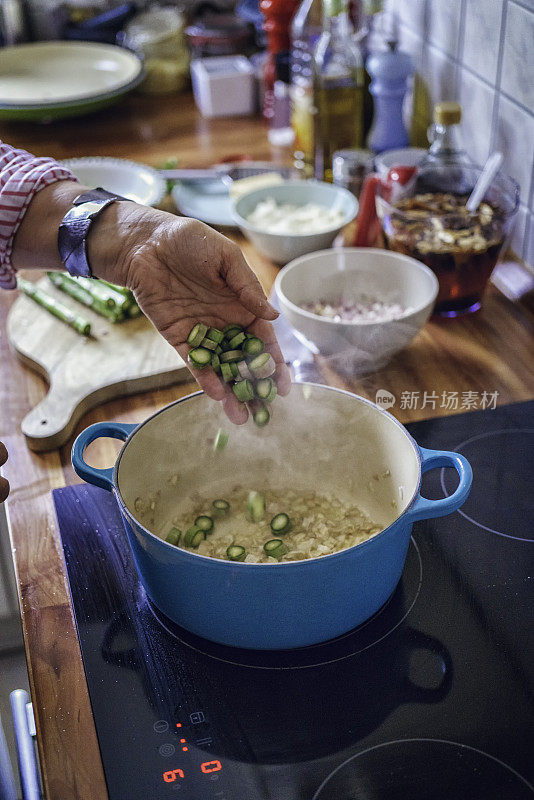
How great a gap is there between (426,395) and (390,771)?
562 millimetres

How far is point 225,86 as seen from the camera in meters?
1.90

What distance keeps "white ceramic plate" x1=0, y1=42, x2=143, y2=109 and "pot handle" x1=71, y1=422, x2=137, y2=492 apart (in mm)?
1290

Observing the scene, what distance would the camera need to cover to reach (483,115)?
4.44ft

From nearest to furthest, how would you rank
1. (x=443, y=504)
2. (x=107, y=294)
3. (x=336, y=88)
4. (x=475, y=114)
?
(x=443, y=504), (x=107, y=294), (x=475, y=114), (x=336, y=88)

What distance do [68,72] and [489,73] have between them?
1.16 m

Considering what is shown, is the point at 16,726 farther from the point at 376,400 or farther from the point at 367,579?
the point at 376,400

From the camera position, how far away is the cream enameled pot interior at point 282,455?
0.87 m

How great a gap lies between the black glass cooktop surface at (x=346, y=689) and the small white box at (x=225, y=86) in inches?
52.2

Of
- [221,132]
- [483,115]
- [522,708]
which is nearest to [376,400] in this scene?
[522,708]

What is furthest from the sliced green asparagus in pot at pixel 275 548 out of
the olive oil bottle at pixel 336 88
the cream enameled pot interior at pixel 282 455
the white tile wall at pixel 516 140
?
the olive oil bottle at pixel 336 88

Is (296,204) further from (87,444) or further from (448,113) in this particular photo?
(87,444)

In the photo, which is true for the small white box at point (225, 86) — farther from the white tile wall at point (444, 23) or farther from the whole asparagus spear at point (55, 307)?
the whole asparagus spear at point (55, 307)

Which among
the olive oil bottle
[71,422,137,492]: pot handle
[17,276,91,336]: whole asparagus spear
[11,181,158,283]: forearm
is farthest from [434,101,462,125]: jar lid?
[71,422,137,492]: pot handle

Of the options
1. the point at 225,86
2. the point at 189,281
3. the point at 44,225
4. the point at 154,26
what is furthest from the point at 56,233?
the point at 154,26
